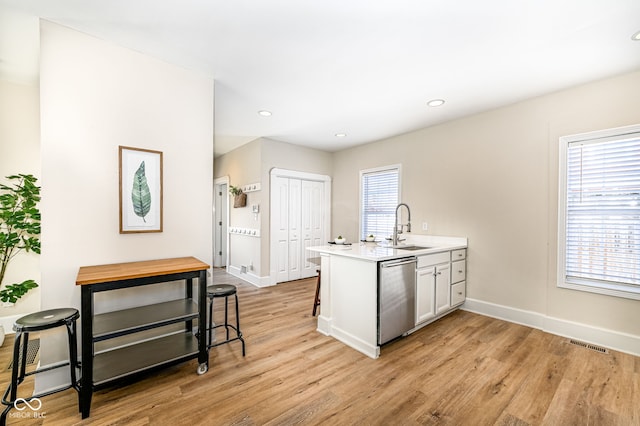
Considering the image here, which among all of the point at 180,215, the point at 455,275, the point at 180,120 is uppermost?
the point at 180,120

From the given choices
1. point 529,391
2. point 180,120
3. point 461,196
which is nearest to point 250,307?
point 180,120

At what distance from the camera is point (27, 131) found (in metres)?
2.91

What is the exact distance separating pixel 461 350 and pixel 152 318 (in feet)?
9.01

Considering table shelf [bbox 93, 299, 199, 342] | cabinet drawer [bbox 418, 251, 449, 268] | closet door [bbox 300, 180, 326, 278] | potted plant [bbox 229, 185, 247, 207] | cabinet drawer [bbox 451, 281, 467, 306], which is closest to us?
table shelf [bbox 93, 299, 199, 342]

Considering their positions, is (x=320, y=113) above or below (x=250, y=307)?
above

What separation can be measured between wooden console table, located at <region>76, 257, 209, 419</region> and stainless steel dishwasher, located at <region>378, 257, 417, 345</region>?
155cm

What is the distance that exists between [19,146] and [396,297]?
14.2 feet

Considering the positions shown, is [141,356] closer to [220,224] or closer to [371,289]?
[371,289]

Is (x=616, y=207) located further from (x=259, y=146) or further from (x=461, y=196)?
(x=259, y=146)

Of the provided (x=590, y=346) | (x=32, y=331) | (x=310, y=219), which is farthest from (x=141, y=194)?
(x=590, y=346)

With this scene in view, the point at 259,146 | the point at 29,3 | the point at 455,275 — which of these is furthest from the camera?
the point at 259,146

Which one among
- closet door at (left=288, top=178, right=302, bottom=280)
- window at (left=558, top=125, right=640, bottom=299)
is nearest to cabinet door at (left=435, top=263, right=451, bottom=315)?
window at (left=558, top=125, right=640, bottom=299)

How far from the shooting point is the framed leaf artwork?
87.5 inches

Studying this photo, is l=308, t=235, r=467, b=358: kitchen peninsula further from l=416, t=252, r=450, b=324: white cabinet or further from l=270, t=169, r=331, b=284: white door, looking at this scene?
l=270, t=169, r=331, b=284: white door
